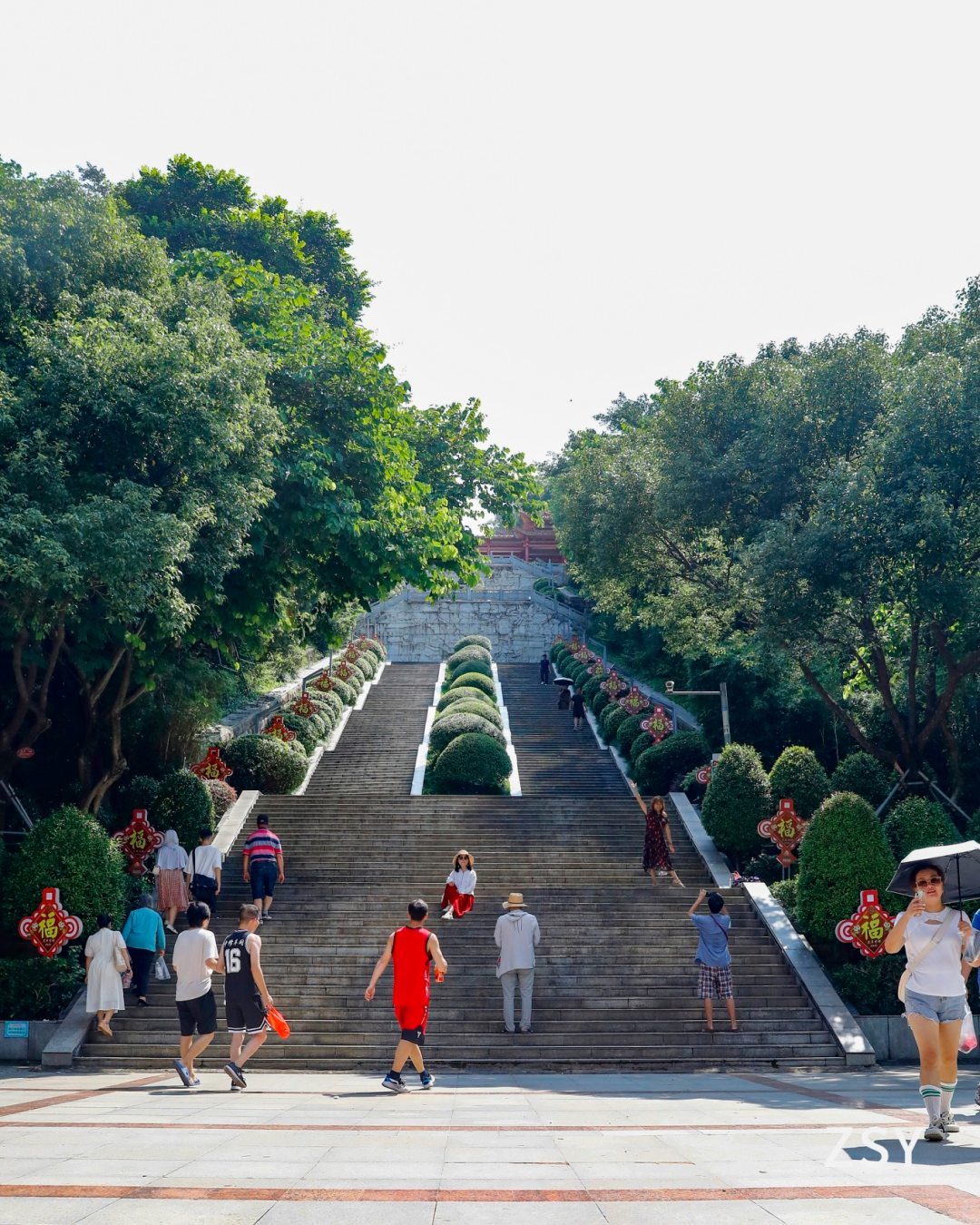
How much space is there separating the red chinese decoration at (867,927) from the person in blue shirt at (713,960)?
2117 mm

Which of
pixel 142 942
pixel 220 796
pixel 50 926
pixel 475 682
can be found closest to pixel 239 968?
pixel 142 942

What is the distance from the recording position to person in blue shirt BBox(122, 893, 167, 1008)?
41.0 feet

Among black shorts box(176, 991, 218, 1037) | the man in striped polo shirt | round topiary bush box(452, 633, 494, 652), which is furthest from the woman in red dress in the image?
round topiary bush box(452, 633, 494, 652)

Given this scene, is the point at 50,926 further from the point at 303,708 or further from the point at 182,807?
the point at 303,708

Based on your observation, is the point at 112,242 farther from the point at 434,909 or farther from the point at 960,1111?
the point at 960,1111

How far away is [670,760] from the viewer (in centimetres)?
2395

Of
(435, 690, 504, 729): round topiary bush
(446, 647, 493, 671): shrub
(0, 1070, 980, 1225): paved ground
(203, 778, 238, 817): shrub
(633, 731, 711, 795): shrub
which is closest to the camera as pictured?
(0, 1070, 980, 1225): paved ground

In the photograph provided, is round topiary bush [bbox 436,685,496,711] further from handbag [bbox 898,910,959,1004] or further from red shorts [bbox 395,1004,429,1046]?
handbag [bbox 898,910,959,1004]

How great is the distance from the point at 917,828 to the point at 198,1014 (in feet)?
32.6

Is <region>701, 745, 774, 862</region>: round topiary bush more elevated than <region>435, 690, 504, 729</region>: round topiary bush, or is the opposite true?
<region>435, 690, 504, 729</region>: round topiary bush

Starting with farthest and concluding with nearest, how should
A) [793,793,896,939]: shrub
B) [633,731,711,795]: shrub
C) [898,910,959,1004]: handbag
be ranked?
[633,731,711,795]: shrub < [793,793,896,939]: shrub < [898,910,959,1004]: handbag

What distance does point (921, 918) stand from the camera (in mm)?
6477

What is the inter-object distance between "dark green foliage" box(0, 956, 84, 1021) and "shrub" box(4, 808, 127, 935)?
0.65 m

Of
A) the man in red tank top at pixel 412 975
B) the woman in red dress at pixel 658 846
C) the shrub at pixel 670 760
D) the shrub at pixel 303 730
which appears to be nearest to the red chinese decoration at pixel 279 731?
the shrub at pixel 303 730
